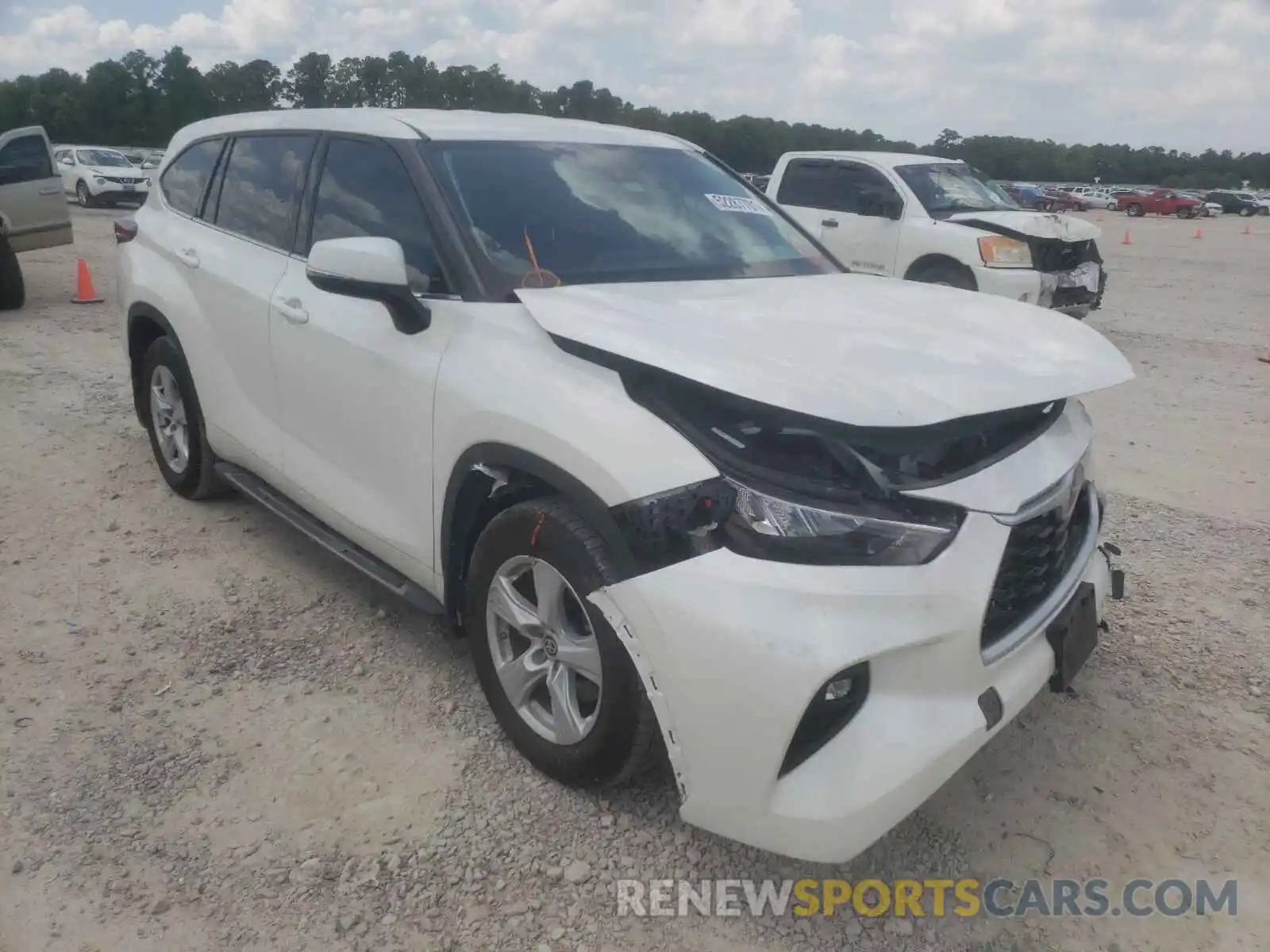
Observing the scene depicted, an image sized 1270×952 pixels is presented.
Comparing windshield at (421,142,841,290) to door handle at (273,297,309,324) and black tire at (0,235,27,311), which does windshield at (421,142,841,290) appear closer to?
door handle at (273,297,309,324)

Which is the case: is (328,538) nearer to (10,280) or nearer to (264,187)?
(264,187)

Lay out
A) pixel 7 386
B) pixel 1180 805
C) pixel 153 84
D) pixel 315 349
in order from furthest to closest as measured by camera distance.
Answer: pixel 153 84 → pixel 7 386 → pixel 315 349 → pixel 1180 805

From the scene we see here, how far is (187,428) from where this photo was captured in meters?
4.52

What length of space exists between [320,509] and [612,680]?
5.48 ft

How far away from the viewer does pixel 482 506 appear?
2.80 m

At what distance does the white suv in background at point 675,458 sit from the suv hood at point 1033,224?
6.20m

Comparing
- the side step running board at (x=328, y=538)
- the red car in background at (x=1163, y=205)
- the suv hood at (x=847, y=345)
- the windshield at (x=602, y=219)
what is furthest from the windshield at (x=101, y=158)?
the red car in background at (x=1163, y=205)

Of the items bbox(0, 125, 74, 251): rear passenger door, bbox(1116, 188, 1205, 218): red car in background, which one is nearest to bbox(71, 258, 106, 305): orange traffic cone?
bbox(0, 125, 74, 251): rear passenger door

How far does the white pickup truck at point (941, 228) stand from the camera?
8.98 meters

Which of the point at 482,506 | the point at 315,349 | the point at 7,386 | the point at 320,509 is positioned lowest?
the point at 7,386

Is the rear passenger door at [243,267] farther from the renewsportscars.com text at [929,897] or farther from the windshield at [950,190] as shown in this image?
the windshield at [950,190]

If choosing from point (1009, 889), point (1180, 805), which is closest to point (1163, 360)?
point (1180, 805)

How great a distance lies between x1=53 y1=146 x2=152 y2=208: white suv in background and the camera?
24.3m

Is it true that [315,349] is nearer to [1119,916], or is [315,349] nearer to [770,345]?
[770,345]
